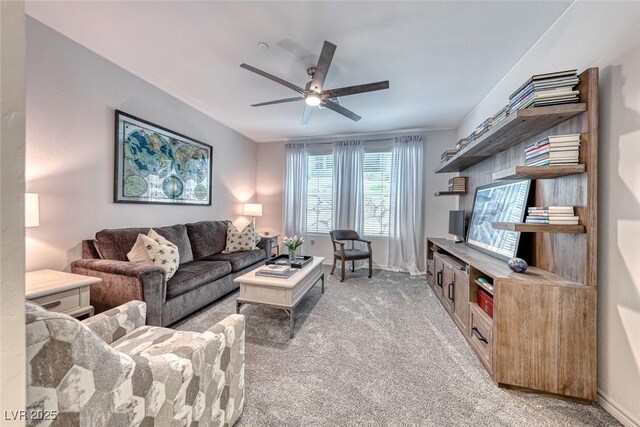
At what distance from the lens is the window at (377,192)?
4.65 meters

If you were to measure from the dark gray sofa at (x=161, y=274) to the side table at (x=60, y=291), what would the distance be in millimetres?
193

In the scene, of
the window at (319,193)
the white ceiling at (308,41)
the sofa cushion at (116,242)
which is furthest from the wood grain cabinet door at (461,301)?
the sofa cushion at (116,242)

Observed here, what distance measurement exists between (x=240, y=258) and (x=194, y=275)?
0.83 meters

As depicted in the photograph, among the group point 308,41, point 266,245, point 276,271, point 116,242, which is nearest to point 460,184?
point 308,41

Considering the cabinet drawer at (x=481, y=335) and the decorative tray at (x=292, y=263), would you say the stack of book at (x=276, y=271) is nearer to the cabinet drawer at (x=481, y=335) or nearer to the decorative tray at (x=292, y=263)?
the decorative tray at (x=292, y=263)

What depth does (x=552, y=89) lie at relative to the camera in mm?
1598

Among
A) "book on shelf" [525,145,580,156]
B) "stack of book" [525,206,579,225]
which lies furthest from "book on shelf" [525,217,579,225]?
"book on shelf" [525,145,580,156]

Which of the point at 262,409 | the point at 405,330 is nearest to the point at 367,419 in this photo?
the point at 262,409

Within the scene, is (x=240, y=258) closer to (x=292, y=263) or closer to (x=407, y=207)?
(x=292, y=263)

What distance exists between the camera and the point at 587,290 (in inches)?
58.5

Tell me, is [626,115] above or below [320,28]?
below

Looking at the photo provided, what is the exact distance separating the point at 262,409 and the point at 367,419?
0.61m

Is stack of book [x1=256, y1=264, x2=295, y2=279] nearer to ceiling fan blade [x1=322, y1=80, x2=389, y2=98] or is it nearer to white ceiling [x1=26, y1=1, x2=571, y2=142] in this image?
ceiling fan blade [x1=322, y1=80, x2=389, y2=98]

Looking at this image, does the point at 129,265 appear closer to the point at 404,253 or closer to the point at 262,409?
the point at 262,409
